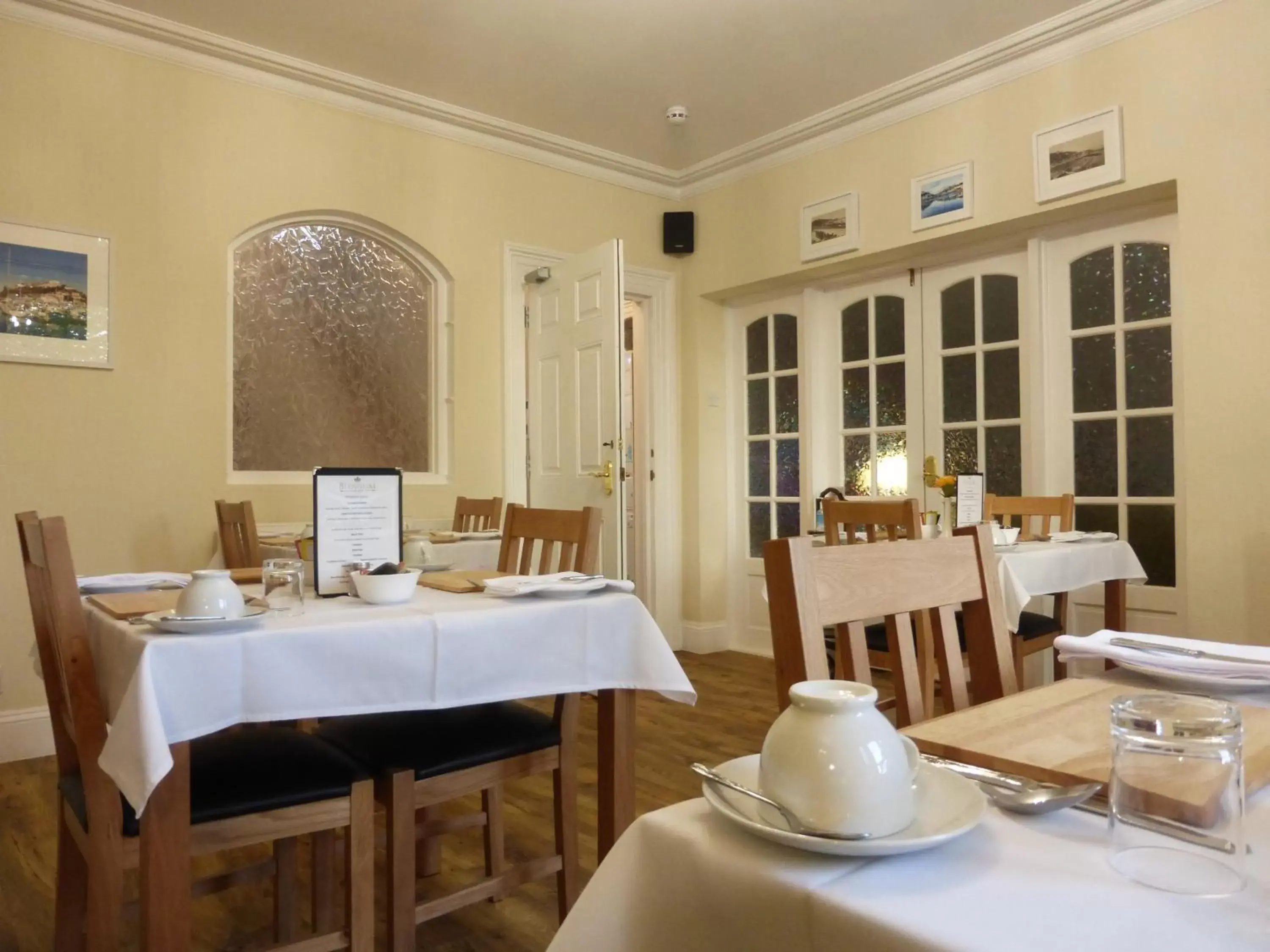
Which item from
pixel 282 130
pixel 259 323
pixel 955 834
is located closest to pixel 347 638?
pixel 955 834

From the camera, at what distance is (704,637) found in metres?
5.29

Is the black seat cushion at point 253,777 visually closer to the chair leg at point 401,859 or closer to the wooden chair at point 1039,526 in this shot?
the chair leg at point 401,859

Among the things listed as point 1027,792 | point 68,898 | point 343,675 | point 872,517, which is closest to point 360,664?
point 343,675

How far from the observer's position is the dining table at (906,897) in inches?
18.3

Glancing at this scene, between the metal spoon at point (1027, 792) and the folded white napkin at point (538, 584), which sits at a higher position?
the folded white napkin at point (538, 584)

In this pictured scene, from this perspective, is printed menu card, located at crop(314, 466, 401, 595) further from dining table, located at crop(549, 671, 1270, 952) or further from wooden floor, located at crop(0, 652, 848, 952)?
dining table, located at crop(549, 671, 1270, 952)

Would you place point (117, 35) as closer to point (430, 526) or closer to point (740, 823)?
point (430, 526)

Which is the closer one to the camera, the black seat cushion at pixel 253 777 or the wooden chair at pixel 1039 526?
the black seat cushion at pixel 253 777

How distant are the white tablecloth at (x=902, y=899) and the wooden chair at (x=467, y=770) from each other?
1.04m

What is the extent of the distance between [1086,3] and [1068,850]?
3.99 m

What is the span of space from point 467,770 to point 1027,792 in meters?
1.22

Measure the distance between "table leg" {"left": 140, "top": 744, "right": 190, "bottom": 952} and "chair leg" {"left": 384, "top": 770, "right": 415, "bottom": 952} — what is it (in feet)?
1.09

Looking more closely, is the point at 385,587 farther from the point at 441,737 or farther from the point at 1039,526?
the point at 1039,526

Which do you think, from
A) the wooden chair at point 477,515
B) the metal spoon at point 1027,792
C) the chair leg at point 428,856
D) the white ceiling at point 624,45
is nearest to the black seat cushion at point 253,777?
the chair leg at point 428,856
